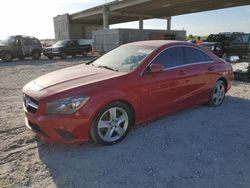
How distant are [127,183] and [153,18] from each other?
3316 cm

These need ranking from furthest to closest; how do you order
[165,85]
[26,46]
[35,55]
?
[35,55] < [26,46] < [165,85]

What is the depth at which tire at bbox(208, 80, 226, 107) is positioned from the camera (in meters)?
5.40

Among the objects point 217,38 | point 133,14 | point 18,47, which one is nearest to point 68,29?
point 133,14

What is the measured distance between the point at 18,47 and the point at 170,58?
17068 millimetres

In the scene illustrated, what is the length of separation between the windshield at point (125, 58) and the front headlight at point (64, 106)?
1128 mm

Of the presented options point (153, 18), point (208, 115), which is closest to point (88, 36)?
point (153, 18)

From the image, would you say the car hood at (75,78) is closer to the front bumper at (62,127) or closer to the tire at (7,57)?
the front bumper at (62,127)

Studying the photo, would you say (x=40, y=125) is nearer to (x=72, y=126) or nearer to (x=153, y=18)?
(x=72, y=126)

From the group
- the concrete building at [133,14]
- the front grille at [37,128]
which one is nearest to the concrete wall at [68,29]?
the concrete building at [133,14]

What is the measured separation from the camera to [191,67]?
475 centimetres

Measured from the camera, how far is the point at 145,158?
330cm

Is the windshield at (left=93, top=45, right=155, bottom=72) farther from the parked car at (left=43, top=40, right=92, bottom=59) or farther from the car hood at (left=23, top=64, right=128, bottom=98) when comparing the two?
the parked car at (left=43, top=40, right=92, bottom=59)

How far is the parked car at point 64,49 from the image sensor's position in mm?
20562

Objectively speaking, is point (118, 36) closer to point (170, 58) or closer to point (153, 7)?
point (153, 7)
